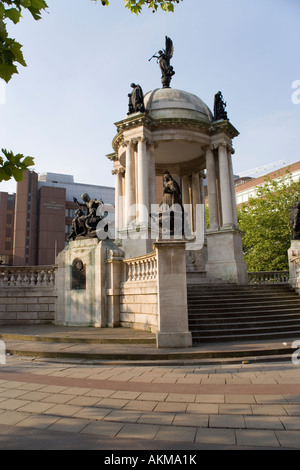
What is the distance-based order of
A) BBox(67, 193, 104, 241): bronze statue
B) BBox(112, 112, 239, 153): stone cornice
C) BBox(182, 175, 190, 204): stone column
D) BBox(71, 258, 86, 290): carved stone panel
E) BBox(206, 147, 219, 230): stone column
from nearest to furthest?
BBox(71, 258, 86, 290): carved stone panel → BBox(67, 193, 104, 241): bronze statue → BBox(112, 112, 239, 153): stone cornice → BBox(206, 147, 219, 230): stone column → BBox(182, 175, 190, 204): stone column

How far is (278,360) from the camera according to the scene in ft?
24.2

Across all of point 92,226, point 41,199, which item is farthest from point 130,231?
point 41,199

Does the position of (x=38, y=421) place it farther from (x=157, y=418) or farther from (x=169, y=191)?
(x=169, y=191)

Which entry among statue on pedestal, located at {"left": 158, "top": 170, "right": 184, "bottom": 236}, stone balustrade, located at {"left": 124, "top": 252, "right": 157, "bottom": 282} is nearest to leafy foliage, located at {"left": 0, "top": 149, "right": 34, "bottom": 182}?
stone balustrade, located at {"left": 124, "top": 252, "right": 157, "bottom": 282}

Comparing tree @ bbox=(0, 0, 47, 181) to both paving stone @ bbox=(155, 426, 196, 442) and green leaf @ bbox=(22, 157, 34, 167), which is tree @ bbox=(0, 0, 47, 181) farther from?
paving stone @ bbox=(155, 426, 196, 442)

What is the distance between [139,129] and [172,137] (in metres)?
1.84

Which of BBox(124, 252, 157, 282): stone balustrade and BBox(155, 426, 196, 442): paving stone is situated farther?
BBox(124, 252, 157, 282): stone balustrade

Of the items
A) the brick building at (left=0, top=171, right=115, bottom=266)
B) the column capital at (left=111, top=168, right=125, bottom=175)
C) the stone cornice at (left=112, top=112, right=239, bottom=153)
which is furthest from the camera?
the brick building at (left=0, top=171, right=115, bottom=266)

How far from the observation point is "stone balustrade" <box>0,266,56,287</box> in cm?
1544

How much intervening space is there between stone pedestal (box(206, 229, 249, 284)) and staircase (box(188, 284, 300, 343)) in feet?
7.61

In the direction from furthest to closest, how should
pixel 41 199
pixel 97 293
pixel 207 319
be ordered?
pixel 41 199, pixel 97 293, pixel 207 319

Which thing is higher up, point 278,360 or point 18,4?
point 18,4

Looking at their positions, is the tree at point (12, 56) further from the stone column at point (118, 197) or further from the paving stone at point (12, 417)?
the stone column at point (118, 197)
